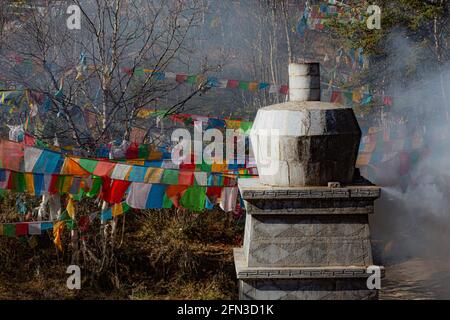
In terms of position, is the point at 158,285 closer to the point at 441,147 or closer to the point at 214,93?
the point at 441,147

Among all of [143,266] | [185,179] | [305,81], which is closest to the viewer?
[305,81]

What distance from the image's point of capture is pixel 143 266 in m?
11.5

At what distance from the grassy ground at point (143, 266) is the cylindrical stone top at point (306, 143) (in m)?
2.99

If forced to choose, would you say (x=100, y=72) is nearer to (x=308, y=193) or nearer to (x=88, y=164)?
(x=88, y=164)

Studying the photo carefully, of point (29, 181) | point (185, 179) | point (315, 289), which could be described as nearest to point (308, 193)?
point (315, 289)

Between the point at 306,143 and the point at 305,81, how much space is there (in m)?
0.98

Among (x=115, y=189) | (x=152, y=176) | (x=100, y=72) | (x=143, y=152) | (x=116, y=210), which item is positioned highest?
(x=100, y=72)

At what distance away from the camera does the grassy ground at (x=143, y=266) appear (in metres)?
10.2

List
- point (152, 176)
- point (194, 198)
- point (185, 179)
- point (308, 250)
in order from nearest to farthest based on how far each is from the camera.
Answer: point (308, 250), point (152, 176), point (185, 179), point (194, 198)

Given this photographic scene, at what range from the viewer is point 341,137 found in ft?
26.4

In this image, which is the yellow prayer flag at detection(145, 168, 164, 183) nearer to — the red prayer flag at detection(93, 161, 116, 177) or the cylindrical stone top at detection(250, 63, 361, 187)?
the red prayer flag at detection(93, 161, 116, 177)

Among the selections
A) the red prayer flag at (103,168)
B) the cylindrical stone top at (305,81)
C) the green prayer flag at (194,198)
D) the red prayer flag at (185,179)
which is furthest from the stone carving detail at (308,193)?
the red prayer flag at (103,168)

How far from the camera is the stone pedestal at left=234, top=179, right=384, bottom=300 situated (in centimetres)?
809

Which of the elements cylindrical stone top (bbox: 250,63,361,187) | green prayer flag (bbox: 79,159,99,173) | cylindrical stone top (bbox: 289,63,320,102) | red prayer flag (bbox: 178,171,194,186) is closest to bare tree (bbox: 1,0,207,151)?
green prayer flag (bbox: 79,159,99,173)
